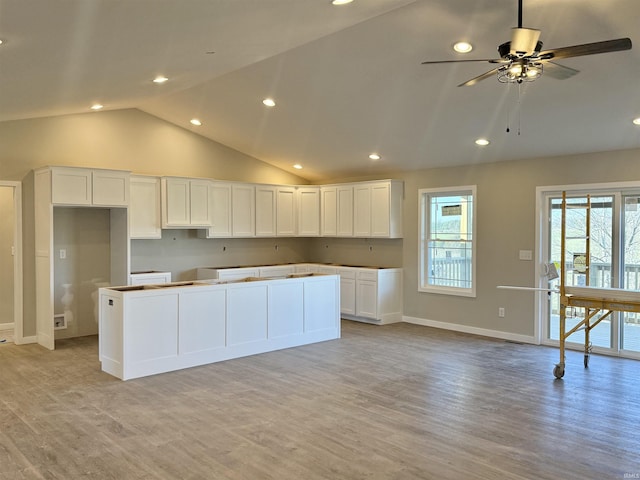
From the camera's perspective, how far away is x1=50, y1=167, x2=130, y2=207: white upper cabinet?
6445mm

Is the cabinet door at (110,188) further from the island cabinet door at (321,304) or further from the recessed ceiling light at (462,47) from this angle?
the recessed ceiling light at (462,47)

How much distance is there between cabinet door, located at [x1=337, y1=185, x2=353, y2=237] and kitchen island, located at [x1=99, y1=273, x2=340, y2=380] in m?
2.07

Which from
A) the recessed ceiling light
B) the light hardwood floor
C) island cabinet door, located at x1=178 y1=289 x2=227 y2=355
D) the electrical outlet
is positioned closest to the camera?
the light hardwood floor

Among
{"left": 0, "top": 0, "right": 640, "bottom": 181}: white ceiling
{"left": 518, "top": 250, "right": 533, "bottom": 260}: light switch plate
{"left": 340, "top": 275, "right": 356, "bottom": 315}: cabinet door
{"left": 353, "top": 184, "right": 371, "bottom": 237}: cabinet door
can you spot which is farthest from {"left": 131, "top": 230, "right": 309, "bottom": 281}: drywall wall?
{"left": 518, "top": 250, "right": 533, "bottom": 260}: light switch plate

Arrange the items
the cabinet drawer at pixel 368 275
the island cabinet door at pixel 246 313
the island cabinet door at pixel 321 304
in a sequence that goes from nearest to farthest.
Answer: the island cabinet door at pixel 246 313, the island cabinet door at pixel 321 304, the cabinet drawer at pixel 368 275

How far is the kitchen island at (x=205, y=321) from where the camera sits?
527 centimetres

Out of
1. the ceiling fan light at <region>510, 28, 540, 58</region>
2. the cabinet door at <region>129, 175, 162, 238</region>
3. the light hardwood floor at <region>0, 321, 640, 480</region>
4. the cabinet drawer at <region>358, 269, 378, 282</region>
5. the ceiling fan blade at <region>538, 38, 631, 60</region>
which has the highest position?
the ceiling fan light at <region>510, 28, 540, 58</region>

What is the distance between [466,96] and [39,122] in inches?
219

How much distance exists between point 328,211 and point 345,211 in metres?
0.43

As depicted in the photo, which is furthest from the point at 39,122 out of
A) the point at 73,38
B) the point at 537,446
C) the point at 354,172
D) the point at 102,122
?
the point at 537,446

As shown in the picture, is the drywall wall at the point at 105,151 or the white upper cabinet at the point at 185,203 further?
the white upper cabinet at the point at 185,203

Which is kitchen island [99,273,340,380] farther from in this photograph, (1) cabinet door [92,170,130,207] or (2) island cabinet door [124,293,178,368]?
(1) cabinet door [92,170,130,207]

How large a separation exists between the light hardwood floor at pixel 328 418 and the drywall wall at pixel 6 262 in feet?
5.67

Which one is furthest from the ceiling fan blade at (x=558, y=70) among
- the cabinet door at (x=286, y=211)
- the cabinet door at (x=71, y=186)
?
the cabinet door at (x=286, y=211)
